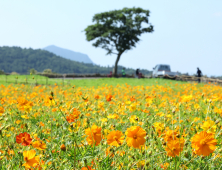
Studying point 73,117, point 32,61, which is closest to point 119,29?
point 73,117

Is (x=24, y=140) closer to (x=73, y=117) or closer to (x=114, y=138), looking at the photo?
(x=73, y=117)

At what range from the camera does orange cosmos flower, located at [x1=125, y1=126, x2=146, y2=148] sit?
4.33 ft

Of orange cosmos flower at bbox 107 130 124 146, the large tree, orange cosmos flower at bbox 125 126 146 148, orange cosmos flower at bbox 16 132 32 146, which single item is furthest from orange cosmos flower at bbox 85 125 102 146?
the large tree

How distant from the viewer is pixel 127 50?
114ft

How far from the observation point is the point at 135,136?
1348 mm

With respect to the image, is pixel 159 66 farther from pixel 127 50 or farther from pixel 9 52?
pixel 9 52

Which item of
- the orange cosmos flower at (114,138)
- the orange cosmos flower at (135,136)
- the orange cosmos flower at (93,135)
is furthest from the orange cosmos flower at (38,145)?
the orange cosmos flower at (135,136)

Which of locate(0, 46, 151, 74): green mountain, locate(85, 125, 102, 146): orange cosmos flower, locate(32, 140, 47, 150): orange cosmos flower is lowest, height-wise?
locate(32, 140, 47, 150): orange cosmos flower

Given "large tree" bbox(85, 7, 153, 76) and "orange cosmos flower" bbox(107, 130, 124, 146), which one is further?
"large tree" bbox(85, 7, 153, 76)

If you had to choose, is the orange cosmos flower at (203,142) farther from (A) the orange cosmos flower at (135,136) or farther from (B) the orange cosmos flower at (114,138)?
Answer: (B) the orange cosmos flower at (114,138)

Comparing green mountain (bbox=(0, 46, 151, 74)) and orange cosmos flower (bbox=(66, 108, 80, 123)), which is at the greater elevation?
green mountain (bbox=(0, 46, 151, 74))

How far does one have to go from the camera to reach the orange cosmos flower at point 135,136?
52.0 inches

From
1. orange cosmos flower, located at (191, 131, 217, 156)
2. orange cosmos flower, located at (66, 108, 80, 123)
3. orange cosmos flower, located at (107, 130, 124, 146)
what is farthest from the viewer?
orange cosmos flower, located at (66, 108, 80, 123)

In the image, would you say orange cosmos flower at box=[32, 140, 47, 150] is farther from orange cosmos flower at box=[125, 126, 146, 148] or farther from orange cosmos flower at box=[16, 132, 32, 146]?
orange cosmos flower at box=[125, 126, 146, 148]
